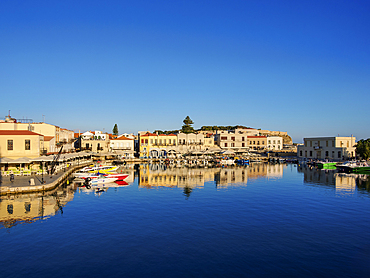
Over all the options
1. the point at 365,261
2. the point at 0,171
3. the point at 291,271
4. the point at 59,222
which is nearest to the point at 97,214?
the point at 59,222

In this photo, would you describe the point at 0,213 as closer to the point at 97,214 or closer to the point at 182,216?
the point at 97,214

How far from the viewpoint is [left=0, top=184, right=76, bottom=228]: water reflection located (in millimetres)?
21938

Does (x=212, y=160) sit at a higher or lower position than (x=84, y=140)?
lower

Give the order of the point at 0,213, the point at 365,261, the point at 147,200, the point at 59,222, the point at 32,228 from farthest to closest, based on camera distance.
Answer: the point at 147,200 < the point at 0,213 < the point at 59,222 < the point at 32,228 < the point at 365,261

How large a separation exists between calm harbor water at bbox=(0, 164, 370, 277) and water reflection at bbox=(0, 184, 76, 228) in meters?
0.08

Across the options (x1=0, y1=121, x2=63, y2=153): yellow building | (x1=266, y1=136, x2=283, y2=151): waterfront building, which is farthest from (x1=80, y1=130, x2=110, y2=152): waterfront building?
(x1=266, y1=136, x2=283, y2=151): waterfront building

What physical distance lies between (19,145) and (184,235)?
1380 inches

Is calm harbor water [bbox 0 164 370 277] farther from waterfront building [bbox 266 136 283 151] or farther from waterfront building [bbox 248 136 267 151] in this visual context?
waterfront building [bbox 266 136 283 151]

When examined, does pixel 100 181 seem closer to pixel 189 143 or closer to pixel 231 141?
pixel 189 143

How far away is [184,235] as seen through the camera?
18.7 m

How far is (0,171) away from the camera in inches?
1473

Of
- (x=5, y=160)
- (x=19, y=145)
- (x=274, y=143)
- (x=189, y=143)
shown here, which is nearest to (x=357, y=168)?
(x=189, y=143)

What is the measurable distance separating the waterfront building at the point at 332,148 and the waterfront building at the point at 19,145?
73808 millimetres

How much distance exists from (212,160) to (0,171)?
2247 inches
